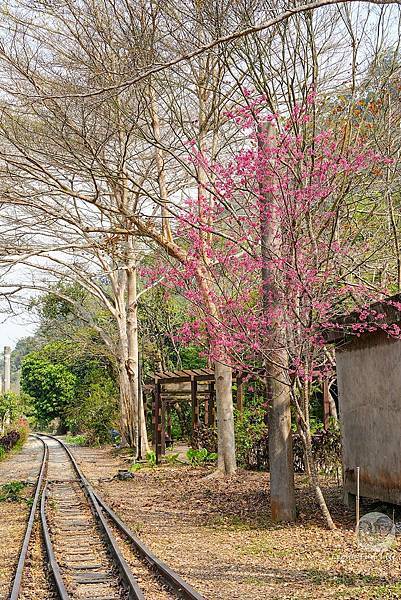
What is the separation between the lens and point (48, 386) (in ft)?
168

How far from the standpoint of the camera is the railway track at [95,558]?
7.20 meters

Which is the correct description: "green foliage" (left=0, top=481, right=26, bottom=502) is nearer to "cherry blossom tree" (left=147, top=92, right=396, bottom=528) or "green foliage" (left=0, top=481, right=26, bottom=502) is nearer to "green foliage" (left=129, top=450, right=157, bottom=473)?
"green foliage" (left=129, top=450, right=157, bottom=473)

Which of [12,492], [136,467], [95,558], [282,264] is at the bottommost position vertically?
[95,558]

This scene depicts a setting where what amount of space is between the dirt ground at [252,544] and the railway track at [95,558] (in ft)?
0.81

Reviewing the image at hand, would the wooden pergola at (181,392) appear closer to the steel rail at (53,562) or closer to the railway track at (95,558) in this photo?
the railway track at (95,558)

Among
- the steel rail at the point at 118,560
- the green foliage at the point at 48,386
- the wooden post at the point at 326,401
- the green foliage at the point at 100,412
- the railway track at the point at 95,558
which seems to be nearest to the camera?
the steel rail at the point at 118,560

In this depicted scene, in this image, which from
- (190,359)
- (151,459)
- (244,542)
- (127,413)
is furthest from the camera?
(190,359)

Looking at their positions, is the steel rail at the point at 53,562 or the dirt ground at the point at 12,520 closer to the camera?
the steel rail at the point at 53,562

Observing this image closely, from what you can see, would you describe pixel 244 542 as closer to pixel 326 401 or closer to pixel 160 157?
pixel 326 401

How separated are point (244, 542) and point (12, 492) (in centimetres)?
818

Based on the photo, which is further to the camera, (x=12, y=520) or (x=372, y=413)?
(x=12, y=520)

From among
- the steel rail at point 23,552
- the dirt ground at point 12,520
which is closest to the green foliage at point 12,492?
the dirt ground at point 12,520

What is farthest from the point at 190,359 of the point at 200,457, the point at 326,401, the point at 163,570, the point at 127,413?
the point at 163,570

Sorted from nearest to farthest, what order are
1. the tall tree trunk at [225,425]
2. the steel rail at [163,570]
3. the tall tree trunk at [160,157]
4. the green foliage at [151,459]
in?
the steel rail at [163,570] < the tall tree trunk at [160,157] < the tall tree trunk at [225,425] < the green foliage at [151,459]
